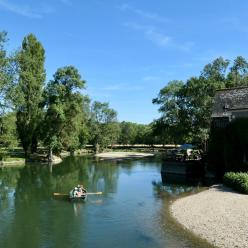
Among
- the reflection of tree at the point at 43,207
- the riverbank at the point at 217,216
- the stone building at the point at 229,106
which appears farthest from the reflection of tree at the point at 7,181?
the stone building at the point at 229,106

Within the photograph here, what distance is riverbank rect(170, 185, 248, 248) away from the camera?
66.4 ft

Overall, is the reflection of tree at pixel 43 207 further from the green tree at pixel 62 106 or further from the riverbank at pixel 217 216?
the green tree at pixel 62 106

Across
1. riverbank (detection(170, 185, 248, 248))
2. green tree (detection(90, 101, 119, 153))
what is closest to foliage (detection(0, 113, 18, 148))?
riverbank (detection(170, 185, 248, 248))

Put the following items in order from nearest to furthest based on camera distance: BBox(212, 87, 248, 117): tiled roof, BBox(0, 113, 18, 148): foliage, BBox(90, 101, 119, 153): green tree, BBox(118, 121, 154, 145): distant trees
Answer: BBox(212, 87, 248, 117): tiled roof → BBox(0, 113, 18, 148): foliage → BBox(90, 101, 119, 153): green tree → BBox(118, 121, 154, 145): distant trees

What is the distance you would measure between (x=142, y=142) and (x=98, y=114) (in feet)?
109

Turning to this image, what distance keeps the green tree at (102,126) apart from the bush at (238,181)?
86.4 metres

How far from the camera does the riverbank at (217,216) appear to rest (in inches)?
797

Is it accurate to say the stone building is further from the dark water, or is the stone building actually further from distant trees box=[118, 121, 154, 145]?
distant trees box=[118, 121, 154, 145]

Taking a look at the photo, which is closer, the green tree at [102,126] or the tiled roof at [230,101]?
the tiled roof at [230,101]

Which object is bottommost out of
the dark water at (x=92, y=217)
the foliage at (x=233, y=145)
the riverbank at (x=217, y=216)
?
the dark water at (x=92, y=217)

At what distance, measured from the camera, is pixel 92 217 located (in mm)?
27219

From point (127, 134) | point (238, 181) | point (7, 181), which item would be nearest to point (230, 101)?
point (238, 181)

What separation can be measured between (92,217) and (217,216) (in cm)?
869

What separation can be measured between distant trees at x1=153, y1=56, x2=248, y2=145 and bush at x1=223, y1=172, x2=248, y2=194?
110ft
